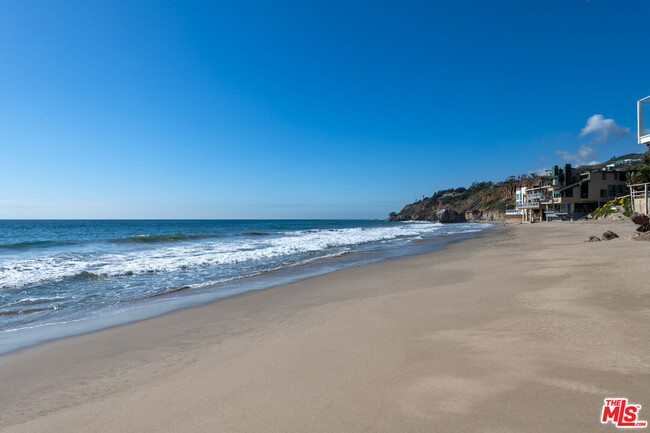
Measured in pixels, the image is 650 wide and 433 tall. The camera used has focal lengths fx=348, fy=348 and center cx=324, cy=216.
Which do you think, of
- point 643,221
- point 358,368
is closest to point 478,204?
point 643,221

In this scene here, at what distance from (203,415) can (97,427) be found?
85cm

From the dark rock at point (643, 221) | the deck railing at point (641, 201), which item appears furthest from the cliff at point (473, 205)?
the dark rock at point (643, 221)

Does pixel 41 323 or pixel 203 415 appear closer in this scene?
pixel 203 415

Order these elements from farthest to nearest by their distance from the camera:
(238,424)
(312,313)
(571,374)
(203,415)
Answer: (312,313) < (571,374) < (203,415) < (238,424)

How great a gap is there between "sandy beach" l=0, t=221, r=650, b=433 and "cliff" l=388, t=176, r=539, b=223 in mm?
95002

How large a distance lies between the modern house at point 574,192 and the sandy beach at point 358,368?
5529 centimetres

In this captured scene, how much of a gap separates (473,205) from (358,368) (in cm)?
12690

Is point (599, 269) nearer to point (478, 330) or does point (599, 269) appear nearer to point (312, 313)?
point (478, 330)

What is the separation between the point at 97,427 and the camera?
2811 millimetres

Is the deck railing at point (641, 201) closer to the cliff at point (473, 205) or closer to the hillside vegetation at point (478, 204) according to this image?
the hillside vegetation at point (478, 204)

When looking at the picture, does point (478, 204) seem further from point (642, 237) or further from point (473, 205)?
point (642, 237)

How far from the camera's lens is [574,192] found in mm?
54500

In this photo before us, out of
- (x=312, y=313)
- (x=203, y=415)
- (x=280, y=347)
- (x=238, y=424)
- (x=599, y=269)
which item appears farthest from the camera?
(x=599, y=269)

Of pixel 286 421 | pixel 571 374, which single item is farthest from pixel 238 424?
pixel 571 374
